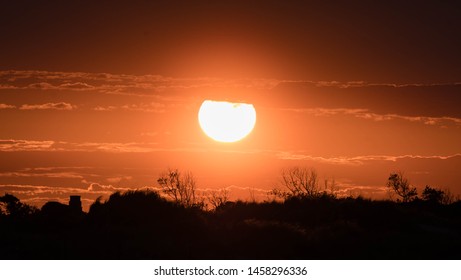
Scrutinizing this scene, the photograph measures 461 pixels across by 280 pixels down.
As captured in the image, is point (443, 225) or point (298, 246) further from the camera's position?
point (443, 225)

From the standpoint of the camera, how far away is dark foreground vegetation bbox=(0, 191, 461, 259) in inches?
1715

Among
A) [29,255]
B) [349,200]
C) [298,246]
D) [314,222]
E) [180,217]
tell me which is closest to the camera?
[29,255]

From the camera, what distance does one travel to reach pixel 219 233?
46.5 m

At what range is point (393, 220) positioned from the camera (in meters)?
49.9

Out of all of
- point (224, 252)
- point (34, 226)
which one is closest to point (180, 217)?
point (224, 252)

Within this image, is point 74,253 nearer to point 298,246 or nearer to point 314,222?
point 298,246

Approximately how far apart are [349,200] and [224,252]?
13469 mm

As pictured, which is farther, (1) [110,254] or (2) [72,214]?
(2) [72,214]

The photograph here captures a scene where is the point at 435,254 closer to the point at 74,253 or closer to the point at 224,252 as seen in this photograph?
the point at 224,252

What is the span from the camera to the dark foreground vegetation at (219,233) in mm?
43562

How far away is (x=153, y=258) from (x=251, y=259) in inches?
189

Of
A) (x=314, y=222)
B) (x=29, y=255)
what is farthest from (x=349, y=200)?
(x=29, y=255)

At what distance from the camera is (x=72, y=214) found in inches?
1944

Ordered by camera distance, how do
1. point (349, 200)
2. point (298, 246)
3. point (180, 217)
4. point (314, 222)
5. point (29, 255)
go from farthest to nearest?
1. point (349, 200)
2. point (314, 222)
3. point (180, 217)
4. point (298, 246)
5. point (29, 255)
